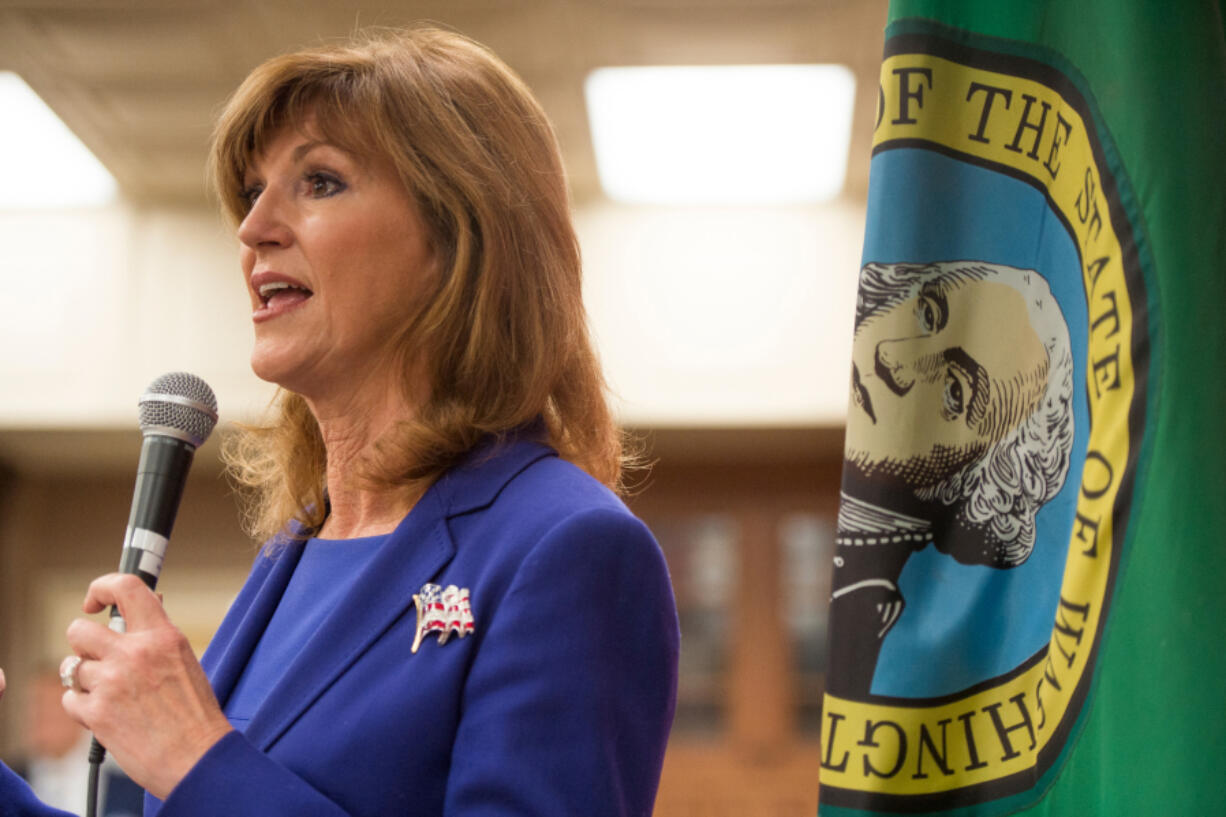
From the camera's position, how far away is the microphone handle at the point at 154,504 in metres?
1.35

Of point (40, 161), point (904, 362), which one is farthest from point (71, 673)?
point (40, 161)

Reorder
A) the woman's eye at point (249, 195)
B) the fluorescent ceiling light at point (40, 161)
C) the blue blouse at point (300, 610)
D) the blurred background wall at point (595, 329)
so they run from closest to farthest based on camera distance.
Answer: the blue blouse at point (300, 610) → the woman's eye at point (249, 195) → the blurred background wall at point (595, 329) → the fluorescent ceiling light at point (40, 161)

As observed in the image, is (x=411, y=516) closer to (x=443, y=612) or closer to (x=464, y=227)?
(x=443, y=612)

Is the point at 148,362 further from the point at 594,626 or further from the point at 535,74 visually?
the point at 594,626

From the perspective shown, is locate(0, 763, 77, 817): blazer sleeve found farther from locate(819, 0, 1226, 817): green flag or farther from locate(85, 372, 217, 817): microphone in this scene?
locate(819, 0, 1226, 817): green flag

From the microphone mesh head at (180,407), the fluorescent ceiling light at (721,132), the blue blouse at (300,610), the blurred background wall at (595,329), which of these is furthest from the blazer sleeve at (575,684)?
the fluorescent ceiling light at (721,132)

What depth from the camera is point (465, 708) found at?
119cm

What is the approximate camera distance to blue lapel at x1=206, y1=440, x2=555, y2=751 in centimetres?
127

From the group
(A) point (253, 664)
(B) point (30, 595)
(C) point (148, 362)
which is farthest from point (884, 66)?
(B) point (30, 595)

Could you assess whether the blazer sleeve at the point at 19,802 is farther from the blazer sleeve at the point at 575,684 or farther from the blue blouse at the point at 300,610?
the blazer sleeve at the point at 575,684

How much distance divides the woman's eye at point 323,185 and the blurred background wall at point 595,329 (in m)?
3.44

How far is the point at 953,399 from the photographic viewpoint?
1133 millimetres

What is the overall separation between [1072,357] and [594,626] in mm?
478

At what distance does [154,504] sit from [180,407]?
153 mm
